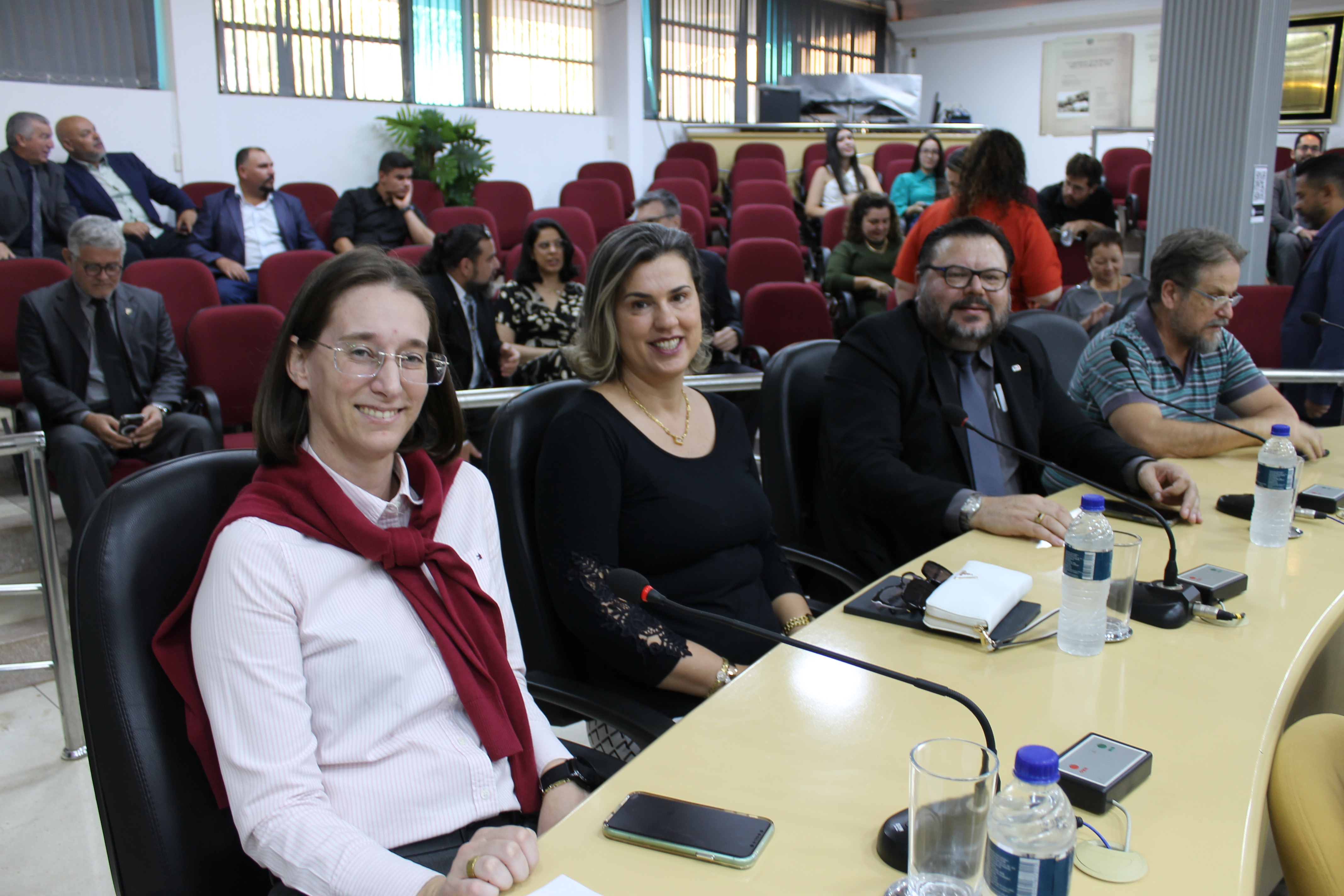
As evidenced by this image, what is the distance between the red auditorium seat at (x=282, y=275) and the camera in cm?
438

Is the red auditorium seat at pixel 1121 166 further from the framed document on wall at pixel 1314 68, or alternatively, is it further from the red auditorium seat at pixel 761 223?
the red auditorium seat at pixel 761 223

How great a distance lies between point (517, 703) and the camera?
4.07ft

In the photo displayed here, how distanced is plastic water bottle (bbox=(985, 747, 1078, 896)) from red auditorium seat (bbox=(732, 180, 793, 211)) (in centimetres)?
694

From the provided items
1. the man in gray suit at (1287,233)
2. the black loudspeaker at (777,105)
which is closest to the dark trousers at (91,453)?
the man in gray suit at (1287,233)

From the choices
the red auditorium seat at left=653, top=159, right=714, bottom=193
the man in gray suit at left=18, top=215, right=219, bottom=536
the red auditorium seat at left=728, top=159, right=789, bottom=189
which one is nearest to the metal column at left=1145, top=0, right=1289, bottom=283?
the man in gray suit at left=18, top=215, right=219, bottom=536

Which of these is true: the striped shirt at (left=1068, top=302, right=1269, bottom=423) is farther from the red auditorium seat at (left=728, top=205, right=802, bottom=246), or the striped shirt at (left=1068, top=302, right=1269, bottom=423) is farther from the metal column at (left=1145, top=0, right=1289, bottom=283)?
the red auditorium seat at (left=728, top=205, right=802, bottom=246)

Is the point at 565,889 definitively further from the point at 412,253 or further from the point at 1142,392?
the point at 412,253

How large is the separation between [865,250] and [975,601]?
14.0 feet

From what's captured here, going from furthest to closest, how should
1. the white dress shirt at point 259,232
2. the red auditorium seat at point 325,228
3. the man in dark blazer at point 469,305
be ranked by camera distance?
the red auditorium seat at point 325,228
the white dress shirt at point 259,232
the man in dark blazer at point 469,305

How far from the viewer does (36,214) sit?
475 centimetres

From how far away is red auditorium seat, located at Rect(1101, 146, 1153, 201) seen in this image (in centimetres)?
835

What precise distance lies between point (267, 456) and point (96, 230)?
260 cm

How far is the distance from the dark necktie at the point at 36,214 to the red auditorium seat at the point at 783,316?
348cm

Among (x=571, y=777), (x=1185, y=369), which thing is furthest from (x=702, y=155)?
(x=571, y=777)
